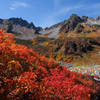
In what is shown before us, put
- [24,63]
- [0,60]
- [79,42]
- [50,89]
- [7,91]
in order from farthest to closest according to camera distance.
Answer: [79,42]
[24,63]
[50,89]
[0,60]
[7,91]

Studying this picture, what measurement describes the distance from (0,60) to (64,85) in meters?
6.98

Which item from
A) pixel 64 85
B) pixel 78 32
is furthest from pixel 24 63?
pixel 78 32

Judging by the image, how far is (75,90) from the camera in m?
8.49

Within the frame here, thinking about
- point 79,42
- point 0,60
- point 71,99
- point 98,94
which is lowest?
point 98,94

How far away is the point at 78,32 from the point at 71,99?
15030cm

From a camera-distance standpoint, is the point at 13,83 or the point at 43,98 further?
the point at 43,98

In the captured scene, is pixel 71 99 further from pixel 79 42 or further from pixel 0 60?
pixel 79 42

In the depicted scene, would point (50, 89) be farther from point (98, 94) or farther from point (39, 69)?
point (98, 94)

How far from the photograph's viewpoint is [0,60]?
6.30 meters

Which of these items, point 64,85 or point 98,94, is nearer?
point 64,85

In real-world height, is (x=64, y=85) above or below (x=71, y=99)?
above

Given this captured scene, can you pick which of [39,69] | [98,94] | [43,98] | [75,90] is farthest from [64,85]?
[98,94]

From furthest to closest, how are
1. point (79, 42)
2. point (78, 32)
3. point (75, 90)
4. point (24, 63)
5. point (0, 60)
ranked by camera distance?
point (78, 32)
point (79, 42)
point (24, 63)
point (75, 90)
point (0, 60)

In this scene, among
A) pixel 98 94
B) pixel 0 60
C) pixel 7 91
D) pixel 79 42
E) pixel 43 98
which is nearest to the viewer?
pixel 7 91
